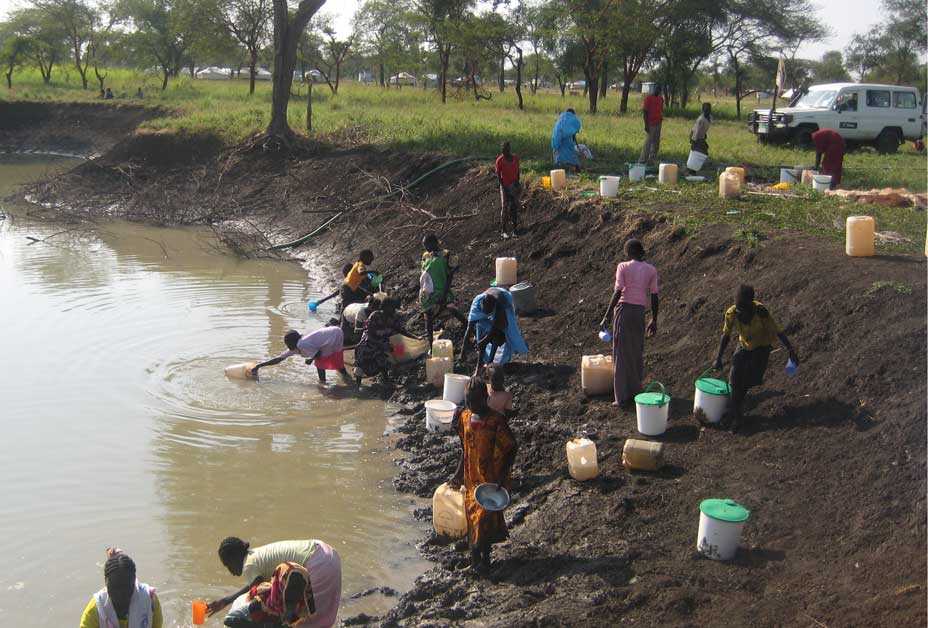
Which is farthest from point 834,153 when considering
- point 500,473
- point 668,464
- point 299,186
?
point 299,186

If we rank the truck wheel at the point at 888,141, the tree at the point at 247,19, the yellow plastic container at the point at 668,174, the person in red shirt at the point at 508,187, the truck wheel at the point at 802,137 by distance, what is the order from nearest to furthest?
1. the person in red shirt at the point at 508,187
2. the yellow plastic container at the point at 668,174
3. the truck wheel at the point at 802,137
4. the truck wheel at the point at 888,141
5. the tree at the point at 247,19

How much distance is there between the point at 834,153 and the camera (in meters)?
14.9

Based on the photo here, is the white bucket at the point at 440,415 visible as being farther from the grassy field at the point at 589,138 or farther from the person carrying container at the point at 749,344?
the grassy field at the point at 589,138

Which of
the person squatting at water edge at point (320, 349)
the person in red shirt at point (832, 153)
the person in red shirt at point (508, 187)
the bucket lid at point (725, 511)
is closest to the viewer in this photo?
the bucket lid at point (725, 511)

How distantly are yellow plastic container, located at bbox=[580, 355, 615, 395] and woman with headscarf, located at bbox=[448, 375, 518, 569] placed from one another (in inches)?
107

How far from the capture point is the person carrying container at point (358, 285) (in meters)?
12.1

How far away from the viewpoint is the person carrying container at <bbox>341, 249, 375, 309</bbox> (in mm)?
12086

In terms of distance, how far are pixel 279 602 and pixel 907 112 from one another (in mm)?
22811

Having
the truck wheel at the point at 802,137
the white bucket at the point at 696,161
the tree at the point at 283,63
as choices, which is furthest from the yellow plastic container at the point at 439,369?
the tree at the point at 283,63

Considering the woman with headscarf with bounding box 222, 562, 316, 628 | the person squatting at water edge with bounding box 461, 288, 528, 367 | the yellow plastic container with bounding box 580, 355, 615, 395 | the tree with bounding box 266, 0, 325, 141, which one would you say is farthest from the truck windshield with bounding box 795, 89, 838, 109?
the woman with headscarf with bounding box 222, 562, 316, 628

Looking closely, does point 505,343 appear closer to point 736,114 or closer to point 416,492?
point 416,492

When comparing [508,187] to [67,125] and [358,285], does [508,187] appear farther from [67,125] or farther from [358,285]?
[67,125]

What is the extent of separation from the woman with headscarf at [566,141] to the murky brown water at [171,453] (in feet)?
16.4

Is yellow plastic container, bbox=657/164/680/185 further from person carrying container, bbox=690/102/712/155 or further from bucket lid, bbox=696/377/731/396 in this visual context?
Answer: bucket lid, bbox=696/377/731/396
